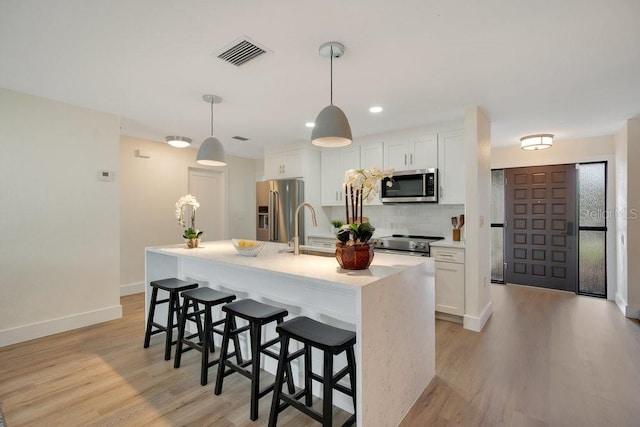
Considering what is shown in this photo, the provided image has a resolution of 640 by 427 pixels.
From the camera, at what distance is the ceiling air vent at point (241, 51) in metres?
2.08

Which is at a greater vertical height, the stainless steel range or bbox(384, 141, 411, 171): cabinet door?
bbox(384, 141, 411, 171): cabinet door

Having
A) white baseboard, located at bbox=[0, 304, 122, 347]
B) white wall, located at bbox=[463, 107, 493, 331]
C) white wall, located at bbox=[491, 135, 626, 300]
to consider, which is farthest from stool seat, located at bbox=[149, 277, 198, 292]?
white wall, located at bbox=[491, 135, 626, 300]

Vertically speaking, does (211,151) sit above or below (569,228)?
above

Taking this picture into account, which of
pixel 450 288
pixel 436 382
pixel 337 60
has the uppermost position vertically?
pixel 337 60

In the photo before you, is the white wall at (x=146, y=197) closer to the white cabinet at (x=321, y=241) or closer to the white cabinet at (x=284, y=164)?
the white cabinet at (x=284, y=164)

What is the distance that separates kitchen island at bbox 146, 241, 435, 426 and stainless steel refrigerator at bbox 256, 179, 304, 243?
7.19 feet

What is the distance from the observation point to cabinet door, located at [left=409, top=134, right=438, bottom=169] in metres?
3.92

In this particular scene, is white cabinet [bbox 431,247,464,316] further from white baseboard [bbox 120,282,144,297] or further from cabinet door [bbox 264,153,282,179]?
white baseboard [bbox 120,282,144,297]

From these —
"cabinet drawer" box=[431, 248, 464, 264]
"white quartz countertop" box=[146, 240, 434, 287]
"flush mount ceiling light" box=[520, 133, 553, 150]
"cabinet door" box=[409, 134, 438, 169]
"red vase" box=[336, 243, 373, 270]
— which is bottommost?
"cabinet drawer" box=[431, 248, 464, 264]

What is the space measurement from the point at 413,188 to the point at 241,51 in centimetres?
272

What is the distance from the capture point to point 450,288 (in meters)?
3.54

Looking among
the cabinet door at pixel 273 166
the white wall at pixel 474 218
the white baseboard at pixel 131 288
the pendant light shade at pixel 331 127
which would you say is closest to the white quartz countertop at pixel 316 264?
the pendant light shade at pixel 331 127

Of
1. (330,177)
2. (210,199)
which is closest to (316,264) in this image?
(330,177)

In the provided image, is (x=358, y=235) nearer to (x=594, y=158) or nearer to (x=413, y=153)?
(x=413, y=153)
